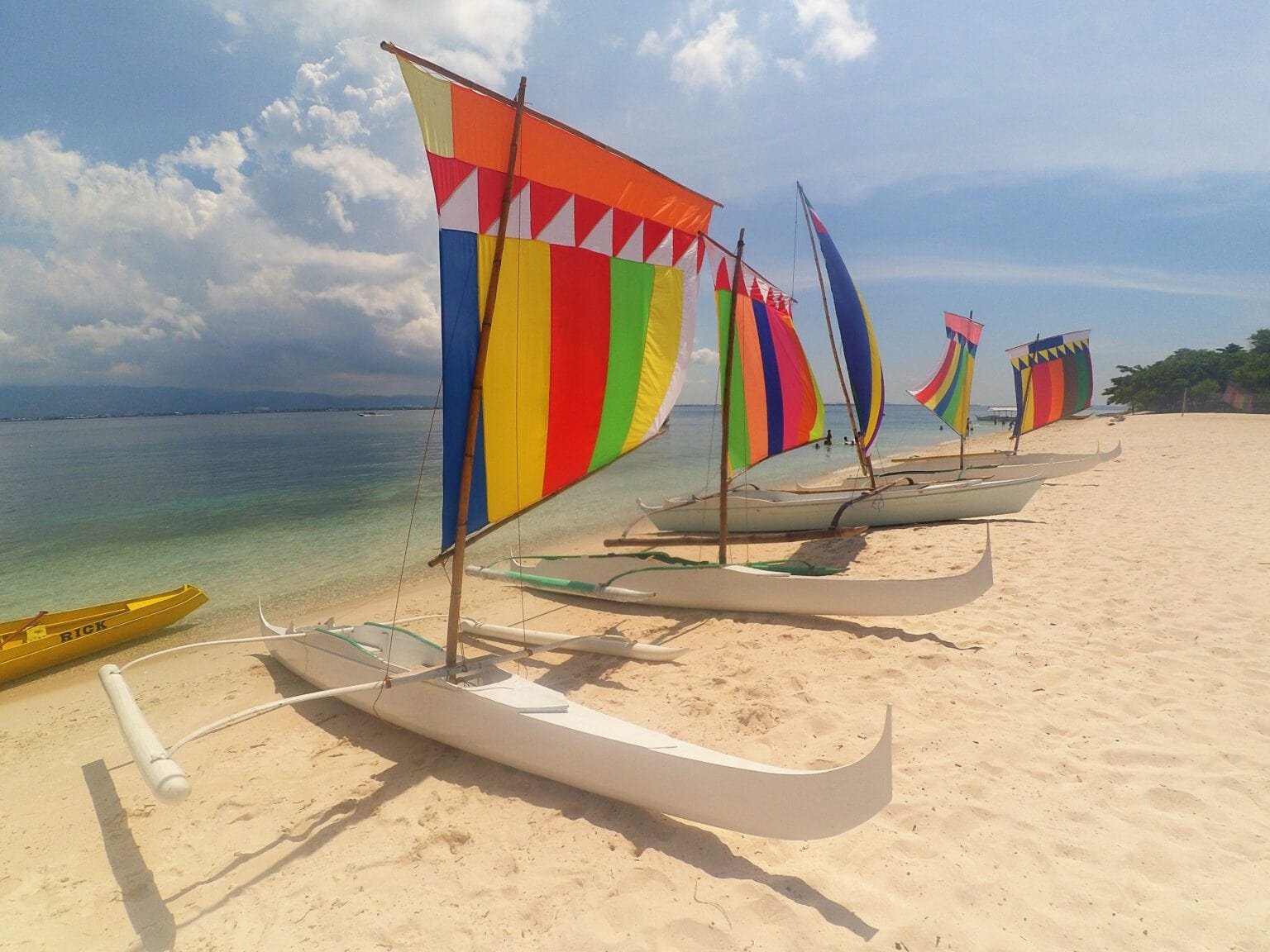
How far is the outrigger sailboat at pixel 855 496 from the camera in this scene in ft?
25.4

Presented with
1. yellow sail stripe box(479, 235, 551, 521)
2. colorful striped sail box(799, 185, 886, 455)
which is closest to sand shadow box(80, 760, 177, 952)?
yellow sail stripe box(479, 235, 551, 521)

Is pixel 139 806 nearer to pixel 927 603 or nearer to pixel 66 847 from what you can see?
pixel 66 847

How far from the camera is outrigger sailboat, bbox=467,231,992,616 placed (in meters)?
5.08

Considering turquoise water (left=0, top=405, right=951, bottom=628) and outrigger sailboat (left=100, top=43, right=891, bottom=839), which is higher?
outrigger sailboat (left=100, top=43, right=891, bottom=839)

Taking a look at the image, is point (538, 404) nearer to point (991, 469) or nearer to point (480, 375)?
point (480, 375)

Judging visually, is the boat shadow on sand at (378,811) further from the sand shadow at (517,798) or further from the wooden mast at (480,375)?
the wooden mast at (480,375)

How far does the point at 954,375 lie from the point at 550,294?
1136 centimetres

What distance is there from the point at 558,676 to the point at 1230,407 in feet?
157

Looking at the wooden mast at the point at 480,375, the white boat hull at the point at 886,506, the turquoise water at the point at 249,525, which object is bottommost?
the turquoise water at the point at 249,525

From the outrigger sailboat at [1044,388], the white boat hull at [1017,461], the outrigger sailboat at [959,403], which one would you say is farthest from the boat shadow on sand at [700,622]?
the outrigger sailboat at [1044,388]

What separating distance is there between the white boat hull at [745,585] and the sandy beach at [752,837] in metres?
0.24

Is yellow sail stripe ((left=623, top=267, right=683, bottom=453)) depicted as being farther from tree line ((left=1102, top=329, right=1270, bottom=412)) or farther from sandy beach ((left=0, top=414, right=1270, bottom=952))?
tree line ((left=1102, top=329, right=1270, bottom=412))

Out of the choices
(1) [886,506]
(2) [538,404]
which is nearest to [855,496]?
(1) [886,506]

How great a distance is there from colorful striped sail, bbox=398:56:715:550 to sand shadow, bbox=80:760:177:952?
2.30 meters
